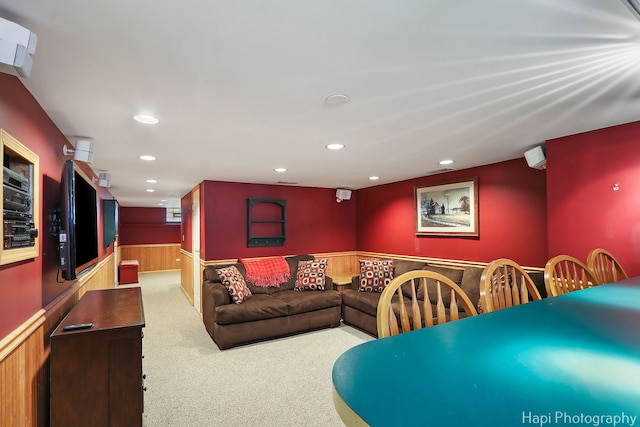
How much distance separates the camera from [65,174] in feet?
6.51

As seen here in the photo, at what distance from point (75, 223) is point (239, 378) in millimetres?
1888

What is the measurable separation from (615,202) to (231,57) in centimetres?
281

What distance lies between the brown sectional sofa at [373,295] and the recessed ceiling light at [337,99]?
2.70 meters

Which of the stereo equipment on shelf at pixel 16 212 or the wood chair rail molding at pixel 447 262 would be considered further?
the wood chair rail molding at pixel 447 262

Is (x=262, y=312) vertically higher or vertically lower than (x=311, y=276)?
lower

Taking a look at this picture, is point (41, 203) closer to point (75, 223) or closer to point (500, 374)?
point (75, 223)

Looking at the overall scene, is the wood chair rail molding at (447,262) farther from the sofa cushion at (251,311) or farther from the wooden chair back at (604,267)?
the sofa cushion at (251,311)

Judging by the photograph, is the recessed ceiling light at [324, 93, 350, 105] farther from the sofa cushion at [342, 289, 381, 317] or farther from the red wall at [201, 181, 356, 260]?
the red wall at [201, 181, 356, 260]

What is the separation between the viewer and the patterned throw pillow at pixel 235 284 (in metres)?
3.95

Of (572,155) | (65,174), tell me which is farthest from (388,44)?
(572,155)

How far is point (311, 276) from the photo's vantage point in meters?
4.72

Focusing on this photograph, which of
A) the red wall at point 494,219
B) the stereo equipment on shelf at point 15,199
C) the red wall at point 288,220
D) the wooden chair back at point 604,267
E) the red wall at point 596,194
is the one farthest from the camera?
the red wall at point 288,220

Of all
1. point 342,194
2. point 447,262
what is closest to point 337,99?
point 447,262

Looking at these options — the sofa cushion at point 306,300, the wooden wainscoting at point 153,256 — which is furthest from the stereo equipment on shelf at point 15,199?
the wooden wainscoting at point 153,256
